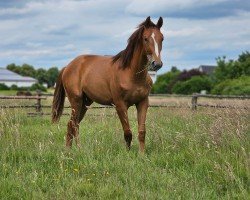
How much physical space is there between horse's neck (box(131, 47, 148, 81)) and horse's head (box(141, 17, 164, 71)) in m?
0.32

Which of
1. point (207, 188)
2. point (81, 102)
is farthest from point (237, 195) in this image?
point (81, 102)

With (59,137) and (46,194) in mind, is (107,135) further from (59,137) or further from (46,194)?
(46,194)

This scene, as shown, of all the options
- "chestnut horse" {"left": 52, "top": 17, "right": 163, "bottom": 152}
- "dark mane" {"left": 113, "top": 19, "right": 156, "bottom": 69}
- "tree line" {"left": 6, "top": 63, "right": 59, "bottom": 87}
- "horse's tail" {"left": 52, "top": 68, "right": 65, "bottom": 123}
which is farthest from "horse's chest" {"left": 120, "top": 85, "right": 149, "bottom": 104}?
"tree line" {"left": 6, "top": 63, "right": 59, "bottom": 87}

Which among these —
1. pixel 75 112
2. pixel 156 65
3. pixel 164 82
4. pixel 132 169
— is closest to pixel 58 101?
pixel 75 112

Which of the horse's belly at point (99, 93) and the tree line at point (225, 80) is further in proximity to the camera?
the tree line at point (225, 80)

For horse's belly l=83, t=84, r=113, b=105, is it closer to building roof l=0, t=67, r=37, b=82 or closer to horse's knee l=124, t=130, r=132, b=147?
horse's knee l=124, t=130, r=132, b=147

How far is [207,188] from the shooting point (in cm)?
512

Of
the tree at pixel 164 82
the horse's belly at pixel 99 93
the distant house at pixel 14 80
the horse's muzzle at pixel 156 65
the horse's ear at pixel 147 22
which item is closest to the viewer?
the horse's muzzle at pixel 156 65

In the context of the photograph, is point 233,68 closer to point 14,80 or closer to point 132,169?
point 132,169

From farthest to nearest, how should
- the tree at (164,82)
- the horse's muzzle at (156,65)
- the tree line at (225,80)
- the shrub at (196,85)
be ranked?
the tree at (164,82) → the shrub at (196,85) → the tree line at (225,80) → the horse's muzzle at (156,65)

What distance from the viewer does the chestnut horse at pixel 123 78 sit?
6.97 m

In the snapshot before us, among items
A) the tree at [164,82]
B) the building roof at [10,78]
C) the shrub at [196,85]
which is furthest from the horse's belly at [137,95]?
the building roof at [10,78]

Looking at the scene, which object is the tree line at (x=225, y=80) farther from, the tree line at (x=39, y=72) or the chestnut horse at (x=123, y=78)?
the tree line at (x=39, y=72)

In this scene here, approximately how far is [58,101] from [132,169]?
4117 millimetres
